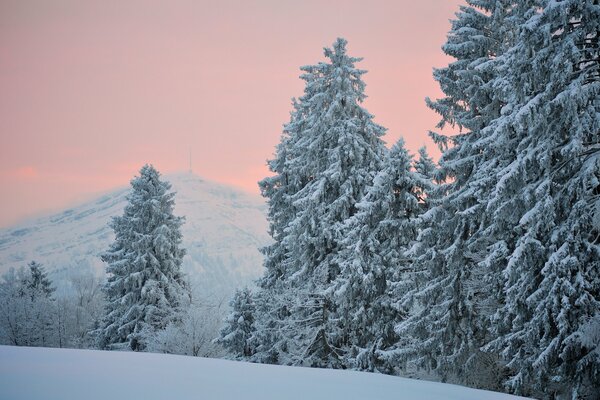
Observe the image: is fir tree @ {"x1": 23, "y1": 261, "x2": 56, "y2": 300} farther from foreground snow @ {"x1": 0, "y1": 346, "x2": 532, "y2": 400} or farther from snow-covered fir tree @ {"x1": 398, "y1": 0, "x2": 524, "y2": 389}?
foreground snow @ {"x1": 0, "y1": 346, "x2": 532, "y2": 400}

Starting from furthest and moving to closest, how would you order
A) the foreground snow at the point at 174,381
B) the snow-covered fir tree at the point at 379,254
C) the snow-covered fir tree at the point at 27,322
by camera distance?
1. the snow-covered fir tree at the point at 27,322
2. the snow-covered fir tree at the point at 379,254
3. the foreground snow at the point at 174,381

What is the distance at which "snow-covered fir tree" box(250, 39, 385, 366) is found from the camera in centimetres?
1956

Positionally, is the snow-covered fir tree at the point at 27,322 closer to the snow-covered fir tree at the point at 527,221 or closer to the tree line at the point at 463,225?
the tree line at the point at 463,225

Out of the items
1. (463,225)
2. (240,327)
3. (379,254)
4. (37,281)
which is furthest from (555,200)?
(37,281)

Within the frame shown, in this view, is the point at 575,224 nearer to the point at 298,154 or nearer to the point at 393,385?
the point at 393,385

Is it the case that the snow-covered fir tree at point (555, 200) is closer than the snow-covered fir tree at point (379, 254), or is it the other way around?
the snow-covered fir tree at point (555, 200)

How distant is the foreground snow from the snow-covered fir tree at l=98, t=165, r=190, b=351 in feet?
72.9

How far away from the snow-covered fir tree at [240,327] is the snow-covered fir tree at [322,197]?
3.17m

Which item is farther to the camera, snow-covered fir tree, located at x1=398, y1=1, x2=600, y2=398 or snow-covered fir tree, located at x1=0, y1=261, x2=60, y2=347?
snow-covered fir tree, located at x1=0, y1=261, x2=60, y2=347

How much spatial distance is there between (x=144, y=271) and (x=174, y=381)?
24754mm

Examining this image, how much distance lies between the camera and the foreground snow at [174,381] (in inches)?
148

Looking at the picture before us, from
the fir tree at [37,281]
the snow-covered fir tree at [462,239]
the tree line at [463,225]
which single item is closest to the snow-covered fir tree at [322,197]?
the tree line at [463,225]

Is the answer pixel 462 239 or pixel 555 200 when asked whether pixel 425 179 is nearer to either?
pixel 462 239

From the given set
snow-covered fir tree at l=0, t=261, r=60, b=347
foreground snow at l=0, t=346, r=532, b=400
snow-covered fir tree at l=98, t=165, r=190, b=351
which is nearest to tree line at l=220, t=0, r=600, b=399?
snow-covered fir tree at l=98, t=165, r=190, b=351
